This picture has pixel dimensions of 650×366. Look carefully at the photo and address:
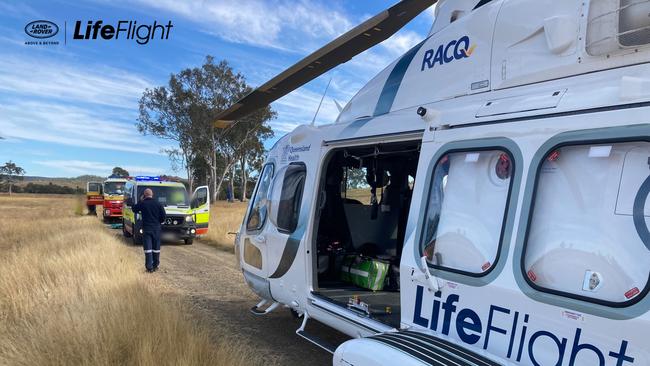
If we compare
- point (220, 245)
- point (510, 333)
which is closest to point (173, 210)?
point (220, 245)

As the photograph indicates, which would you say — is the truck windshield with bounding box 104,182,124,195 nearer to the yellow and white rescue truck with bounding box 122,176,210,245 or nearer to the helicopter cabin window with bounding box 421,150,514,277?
the yellow and white rescue truck with bounding box 122,176,210,245

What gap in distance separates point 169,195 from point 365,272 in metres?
12.7

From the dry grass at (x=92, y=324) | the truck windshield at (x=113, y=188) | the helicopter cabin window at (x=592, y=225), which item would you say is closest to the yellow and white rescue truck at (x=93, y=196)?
the truck windshield at (x=113, y=188)

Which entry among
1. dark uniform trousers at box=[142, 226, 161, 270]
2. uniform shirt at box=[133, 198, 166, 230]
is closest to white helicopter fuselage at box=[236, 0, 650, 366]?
dark uniform trousers at box=[142, 226, 161, 270]

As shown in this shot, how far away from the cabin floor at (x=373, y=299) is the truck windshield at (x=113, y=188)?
2162 cm

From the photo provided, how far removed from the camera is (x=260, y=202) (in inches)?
242

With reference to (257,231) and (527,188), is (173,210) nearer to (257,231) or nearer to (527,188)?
(257,231)

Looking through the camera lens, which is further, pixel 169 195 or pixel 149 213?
pixel 169 195

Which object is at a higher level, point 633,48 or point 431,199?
point 633,48

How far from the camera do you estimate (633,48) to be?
2.62 m

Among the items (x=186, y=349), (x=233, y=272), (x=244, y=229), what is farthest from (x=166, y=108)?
(x=186, y=349)

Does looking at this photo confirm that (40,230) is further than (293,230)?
Yes

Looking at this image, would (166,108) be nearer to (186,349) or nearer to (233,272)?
(233,272)

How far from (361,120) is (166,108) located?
34.4 m
